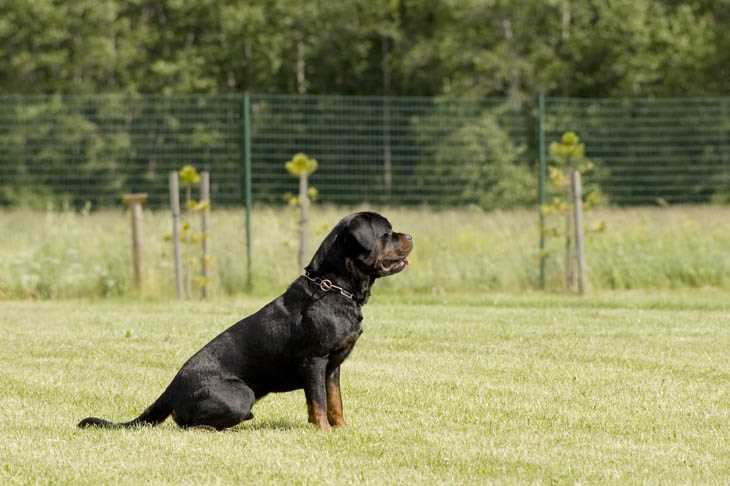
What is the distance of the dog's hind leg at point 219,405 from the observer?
696cm

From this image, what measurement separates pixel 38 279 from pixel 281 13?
27296 millimetres

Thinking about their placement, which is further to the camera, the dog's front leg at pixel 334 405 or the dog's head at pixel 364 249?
the dog's front leg at pixel 334 405

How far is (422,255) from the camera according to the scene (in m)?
15.7

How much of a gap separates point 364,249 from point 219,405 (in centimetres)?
117

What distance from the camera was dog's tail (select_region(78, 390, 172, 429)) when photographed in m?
7.18

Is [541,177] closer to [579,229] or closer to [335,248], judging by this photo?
[579,229]

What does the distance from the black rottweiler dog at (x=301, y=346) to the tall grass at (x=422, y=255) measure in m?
7.67

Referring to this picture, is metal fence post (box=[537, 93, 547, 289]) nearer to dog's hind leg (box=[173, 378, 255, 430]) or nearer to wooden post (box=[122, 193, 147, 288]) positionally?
wooden post (box=[122, 193, 147, 288])

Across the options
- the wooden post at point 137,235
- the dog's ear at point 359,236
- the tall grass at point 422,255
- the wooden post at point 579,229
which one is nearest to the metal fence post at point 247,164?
the tall grass at point 422,255

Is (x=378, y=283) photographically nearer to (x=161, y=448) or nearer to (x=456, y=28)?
(x=161, y=448)

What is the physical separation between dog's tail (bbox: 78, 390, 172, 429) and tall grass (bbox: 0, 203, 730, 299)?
24.7ft

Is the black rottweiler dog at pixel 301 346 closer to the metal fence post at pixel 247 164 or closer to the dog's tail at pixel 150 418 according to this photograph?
the dog's tail at pixel 150 418

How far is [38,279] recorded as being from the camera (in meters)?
14.9

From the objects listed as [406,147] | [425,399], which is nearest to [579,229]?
[406,147]
